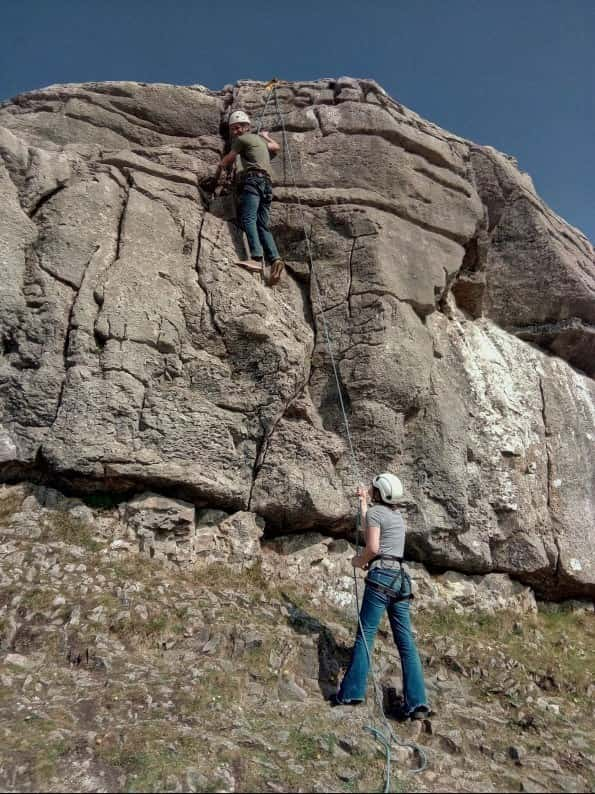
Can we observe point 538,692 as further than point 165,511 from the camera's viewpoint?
No

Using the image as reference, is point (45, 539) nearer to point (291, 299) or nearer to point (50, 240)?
point (50, 240)

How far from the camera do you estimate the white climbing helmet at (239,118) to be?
11641 mm

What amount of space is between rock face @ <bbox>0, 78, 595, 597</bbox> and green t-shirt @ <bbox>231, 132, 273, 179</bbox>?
23.7 inches

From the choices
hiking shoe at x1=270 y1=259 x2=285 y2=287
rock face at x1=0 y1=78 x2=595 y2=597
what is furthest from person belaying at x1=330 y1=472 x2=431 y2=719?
Answer: hiking shoe at x1=270 y1=259 x2=285 y2=287

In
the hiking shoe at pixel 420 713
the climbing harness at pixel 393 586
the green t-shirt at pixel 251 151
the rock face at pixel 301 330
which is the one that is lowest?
the hiking shoe at pixel 420 713

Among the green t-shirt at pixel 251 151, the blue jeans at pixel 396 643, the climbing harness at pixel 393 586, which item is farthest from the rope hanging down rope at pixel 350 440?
the green t-shirt at pixel 251 151

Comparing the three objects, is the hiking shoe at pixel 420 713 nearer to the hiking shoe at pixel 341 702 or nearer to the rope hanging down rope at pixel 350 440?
the rope hanging down rope at pixel 350 440

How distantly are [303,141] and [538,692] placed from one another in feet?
32.7

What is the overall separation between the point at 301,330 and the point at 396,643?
5.27m

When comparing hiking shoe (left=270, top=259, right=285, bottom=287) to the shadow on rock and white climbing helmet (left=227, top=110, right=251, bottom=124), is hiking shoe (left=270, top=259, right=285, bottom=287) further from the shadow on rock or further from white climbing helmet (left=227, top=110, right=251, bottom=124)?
the shadow on rock

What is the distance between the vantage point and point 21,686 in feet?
20.1

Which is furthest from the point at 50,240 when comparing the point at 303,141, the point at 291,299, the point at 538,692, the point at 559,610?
the point at 559,610

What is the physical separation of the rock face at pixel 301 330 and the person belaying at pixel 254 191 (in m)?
0.38

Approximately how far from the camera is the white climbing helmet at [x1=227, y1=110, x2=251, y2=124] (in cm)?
1164
